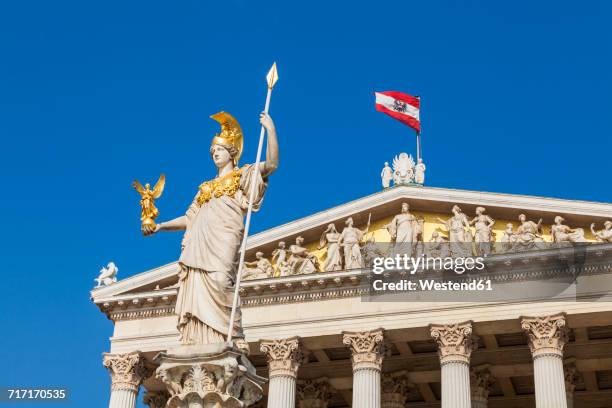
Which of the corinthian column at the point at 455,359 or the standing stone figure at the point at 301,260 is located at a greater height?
the standing stone figure at the point at 301,260

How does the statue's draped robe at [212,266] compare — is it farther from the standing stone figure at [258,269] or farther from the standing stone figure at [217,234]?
the standing stone figure at [258,269]

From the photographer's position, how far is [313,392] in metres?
41.2

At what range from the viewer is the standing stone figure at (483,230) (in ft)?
120

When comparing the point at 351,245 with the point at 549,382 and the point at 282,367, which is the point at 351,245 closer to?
the point at 282,367

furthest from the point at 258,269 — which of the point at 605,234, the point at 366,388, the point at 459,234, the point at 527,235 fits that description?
the point at 605,234

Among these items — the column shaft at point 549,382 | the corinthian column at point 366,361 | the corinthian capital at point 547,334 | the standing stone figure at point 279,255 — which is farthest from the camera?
the standing stone figure at point 279,255

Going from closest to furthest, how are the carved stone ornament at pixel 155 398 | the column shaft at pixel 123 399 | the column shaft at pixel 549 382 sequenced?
the column shaft at pixel 549 382 → the column shaft at pixel 123 399 → the carved stone ornament at pixel 155 398

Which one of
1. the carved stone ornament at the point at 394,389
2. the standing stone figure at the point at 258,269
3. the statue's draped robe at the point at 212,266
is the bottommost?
the statue's draped robe at the point at 212,266

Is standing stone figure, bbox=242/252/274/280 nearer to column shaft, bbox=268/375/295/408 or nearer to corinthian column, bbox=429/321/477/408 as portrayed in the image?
column shaft, bbox=268/375/295/408

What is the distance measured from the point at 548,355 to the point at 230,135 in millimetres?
24928

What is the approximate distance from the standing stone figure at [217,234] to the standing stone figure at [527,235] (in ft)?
85.2

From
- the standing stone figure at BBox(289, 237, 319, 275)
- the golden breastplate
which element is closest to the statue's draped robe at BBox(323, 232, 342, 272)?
the standing stone figure at BBox(289, 237, 319, 275)

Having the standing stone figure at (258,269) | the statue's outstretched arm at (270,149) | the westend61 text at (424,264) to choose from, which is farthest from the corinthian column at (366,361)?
the statue's outstretched arm at (270,149)

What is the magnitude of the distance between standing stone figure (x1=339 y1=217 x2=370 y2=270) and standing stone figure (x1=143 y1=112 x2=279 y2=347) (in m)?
26.0
